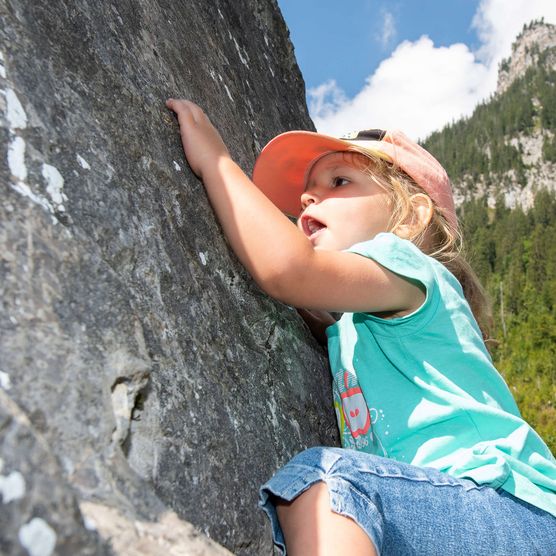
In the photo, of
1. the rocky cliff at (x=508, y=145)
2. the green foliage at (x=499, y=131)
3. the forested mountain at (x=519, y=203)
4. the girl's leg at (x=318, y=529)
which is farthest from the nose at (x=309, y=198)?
the green foliage at (x=499, y=131)

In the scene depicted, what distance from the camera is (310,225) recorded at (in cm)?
228

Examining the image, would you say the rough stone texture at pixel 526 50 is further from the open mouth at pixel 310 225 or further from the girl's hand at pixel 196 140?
the girl's hand at pixel 196 140

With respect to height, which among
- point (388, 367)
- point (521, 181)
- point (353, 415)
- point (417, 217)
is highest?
point (521, 181)

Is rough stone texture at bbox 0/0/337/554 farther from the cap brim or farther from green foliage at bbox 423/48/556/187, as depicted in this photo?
green foliage at bbox 423/48/556/187

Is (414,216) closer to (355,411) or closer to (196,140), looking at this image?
(355,411)

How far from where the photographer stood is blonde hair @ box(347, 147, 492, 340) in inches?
87.0

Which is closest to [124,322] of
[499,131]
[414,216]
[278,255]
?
[278,255]

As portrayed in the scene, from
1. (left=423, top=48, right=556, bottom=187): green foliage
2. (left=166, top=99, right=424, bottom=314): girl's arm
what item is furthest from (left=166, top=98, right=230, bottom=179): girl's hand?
(left=423, top=48, right=556, bottom=187): green foliage

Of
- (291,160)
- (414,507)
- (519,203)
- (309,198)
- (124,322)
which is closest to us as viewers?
(124,322)

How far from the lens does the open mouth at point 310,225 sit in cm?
224

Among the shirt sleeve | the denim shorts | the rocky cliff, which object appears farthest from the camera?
the rocky cliff

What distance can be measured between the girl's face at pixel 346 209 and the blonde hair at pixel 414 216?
2 centimetres

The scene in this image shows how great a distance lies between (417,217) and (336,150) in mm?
420

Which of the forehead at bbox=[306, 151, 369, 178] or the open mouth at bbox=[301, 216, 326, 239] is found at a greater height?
the forehead at bbox=[306, 151, 369, 178]
